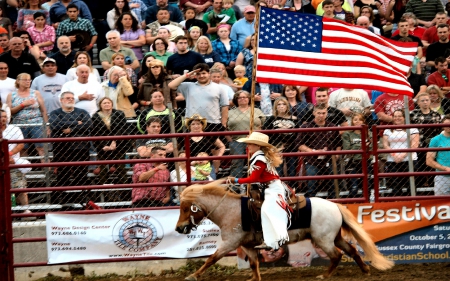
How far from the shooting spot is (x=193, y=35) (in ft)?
59.1

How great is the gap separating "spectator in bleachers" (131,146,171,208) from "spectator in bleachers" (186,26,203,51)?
16.5 feet

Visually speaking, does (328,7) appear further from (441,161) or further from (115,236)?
(115,236)

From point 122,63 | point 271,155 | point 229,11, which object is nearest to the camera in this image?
point 271,155

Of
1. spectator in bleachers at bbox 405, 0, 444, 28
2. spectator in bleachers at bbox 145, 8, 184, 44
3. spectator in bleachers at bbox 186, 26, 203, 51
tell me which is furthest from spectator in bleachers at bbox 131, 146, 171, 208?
spectator in bleachers at bbox 405, 0, 444, 28

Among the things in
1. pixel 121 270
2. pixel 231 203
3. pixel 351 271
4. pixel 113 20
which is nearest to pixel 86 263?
pixel 121 270

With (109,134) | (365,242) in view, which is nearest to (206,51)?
(109,134)

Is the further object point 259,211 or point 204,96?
point 204,96

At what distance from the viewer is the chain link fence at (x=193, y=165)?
44.2 feet

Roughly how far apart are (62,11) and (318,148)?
304 inches

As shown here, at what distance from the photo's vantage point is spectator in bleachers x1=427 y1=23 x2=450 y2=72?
18562 mm

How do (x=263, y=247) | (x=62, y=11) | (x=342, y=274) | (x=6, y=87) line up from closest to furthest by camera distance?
(x=263, y=247)
(x=342, y=274)
(x=6, y=87)
(x=62, y=11)

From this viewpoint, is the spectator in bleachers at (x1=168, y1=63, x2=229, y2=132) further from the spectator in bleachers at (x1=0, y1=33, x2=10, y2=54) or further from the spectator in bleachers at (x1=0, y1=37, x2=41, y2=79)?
the spectator in bleachers at (x1=0, y1=33, x2=10, y2=54)

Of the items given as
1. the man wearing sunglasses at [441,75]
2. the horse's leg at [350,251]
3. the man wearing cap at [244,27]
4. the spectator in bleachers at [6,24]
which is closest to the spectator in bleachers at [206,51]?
the man wearing cap at [244,27]

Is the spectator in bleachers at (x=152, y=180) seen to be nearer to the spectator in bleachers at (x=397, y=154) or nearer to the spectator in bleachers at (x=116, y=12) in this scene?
the spectator in bleachers at (x=397, y=154)
